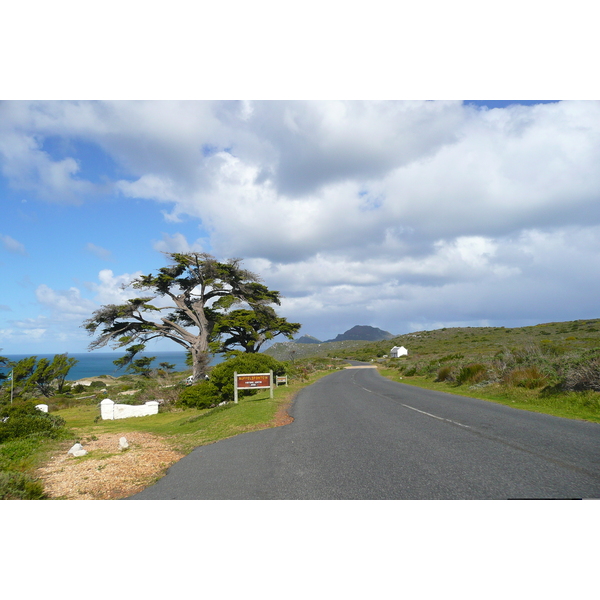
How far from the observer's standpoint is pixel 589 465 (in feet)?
18.2

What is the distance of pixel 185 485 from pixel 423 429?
5785 millimetres

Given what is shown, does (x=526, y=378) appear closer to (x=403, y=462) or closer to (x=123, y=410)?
(x=403, y=462)

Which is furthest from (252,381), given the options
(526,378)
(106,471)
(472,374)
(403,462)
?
(472,374)

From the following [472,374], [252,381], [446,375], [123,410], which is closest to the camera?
[252,381]

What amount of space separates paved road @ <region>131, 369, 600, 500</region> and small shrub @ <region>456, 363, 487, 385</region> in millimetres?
9490

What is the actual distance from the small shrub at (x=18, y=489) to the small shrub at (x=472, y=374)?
18977mm

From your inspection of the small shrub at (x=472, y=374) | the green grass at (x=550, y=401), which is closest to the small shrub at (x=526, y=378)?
the green grass at (x=550, y=401)

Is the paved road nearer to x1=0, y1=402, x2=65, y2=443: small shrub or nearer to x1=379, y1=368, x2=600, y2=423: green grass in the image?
x1=379, y1=368, x2=600, y2=423: green grass

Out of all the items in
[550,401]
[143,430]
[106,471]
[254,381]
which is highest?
[254,381]

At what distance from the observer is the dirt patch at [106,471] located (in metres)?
6.34

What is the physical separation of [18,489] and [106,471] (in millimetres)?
1606

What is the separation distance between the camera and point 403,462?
20.5 ft

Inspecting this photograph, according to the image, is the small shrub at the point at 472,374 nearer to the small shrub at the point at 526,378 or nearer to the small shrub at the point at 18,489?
the small shrub at the point at 526,378

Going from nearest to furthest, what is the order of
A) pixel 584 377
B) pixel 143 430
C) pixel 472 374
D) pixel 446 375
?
pixel 584 377 < pixel 143 430 < pixel 472 374 < pixel 446 375
